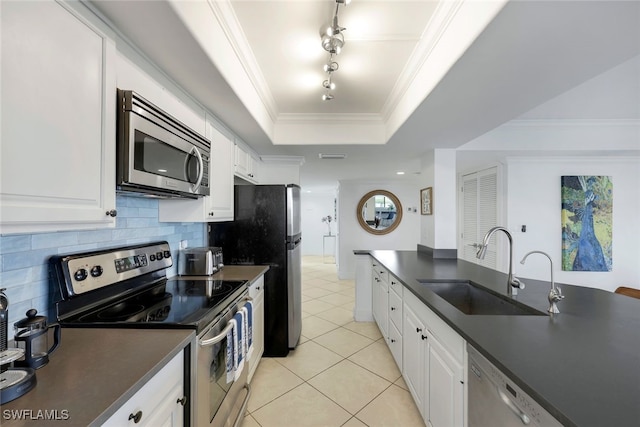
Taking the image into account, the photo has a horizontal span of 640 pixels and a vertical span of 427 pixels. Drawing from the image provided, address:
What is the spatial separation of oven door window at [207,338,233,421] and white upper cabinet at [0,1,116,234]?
0.83 meters

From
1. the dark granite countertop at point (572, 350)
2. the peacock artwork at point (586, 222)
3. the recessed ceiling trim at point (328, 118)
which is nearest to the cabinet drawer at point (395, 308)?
the dark granite countertop at point (572, 350)

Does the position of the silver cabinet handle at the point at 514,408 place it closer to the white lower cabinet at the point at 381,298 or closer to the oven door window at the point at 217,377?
the oven door window at the point at 217,377

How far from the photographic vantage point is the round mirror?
596cm

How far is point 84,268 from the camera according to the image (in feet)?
3.93

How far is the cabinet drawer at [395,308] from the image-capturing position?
220 centimetres

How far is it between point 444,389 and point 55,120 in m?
1.96

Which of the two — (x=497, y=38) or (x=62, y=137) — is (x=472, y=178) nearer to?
(x=497, y=38)

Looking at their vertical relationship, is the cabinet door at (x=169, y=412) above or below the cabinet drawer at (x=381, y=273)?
below

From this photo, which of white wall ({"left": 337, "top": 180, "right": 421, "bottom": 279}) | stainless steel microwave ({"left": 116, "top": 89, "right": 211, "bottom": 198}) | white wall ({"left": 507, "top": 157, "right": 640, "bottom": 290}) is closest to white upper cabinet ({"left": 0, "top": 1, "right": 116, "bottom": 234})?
stainless steel microwave ({"left": 116, "top": 89, "right": 211, "bottom": 198})

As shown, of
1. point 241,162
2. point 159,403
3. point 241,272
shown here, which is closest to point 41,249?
point 159,403

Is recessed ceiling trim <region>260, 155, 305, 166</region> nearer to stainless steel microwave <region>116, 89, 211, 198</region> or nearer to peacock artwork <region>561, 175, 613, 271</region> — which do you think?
stainless steel microwave <region>116, 89, 211, 198</region>

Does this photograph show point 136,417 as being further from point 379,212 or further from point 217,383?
point 379,212

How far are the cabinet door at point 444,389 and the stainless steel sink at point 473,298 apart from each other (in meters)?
0.55

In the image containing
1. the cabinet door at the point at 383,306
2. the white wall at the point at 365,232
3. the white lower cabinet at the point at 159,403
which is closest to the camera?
the white lower cabinet at the point at 159,403
